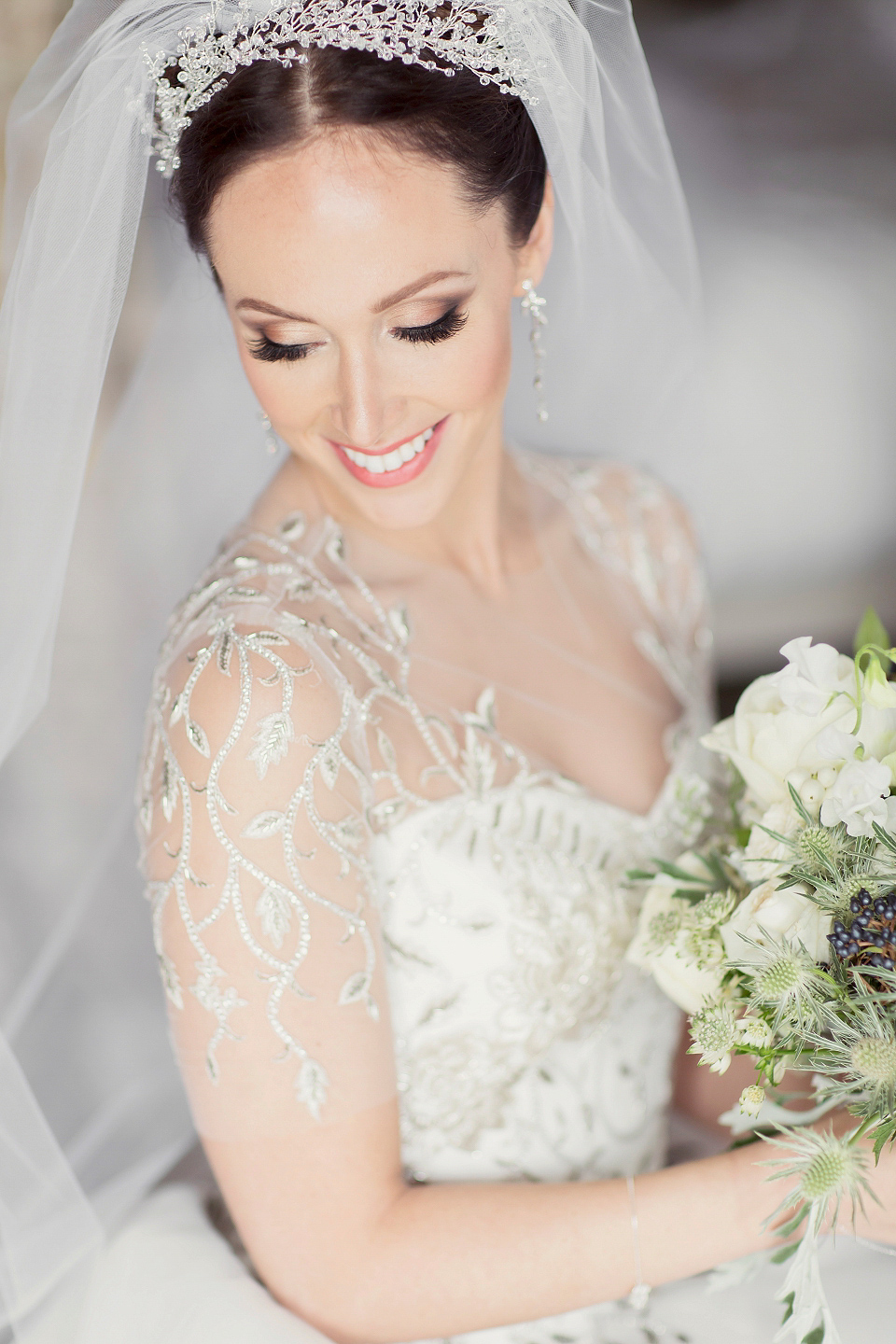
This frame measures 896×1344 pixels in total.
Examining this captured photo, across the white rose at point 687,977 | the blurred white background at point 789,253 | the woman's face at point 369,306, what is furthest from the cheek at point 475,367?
the blurred white background at point 789,253

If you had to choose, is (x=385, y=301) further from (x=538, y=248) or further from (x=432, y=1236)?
(x=432, y=1236)

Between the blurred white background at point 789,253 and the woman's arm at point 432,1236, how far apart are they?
2.25 meters

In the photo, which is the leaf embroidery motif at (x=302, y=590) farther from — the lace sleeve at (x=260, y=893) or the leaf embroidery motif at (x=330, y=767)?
the leaf embroidery motif at (x=330, y=767)

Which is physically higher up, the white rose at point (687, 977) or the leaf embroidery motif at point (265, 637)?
the leaf embroidery motif at point (265, 637)

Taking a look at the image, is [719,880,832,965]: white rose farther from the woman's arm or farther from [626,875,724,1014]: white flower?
the woman's arm

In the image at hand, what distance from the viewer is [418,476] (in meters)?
1.44

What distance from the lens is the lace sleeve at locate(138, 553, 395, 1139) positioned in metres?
1.20

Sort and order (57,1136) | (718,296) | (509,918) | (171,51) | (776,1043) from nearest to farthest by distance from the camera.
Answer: (776,1043), (171,51), (509,918), (57,1136), (718,296)

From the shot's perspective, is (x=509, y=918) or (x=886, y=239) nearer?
(x=509, y=918)

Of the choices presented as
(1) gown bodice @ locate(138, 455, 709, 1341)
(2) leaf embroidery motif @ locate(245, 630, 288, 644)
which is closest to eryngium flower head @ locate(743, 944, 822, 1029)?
(1) gown bodice @ locate(138, 455, 709, 1341)

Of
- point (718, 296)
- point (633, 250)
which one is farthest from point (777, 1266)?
point (718, 296)

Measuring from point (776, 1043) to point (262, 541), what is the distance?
857 millimetres

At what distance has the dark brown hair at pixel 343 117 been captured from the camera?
1196 millimetres

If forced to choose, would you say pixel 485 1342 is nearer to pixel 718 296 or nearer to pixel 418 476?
pixel 418 476
